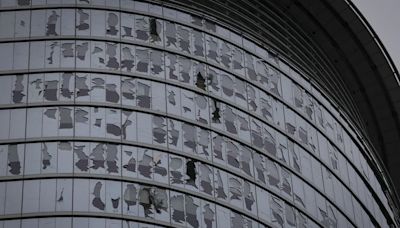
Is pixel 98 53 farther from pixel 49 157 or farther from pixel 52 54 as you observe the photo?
pixel 49 157

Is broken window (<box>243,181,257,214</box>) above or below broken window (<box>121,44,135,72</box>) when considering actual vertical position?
below

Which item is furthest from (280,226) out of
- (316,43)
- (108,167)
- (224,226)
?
(316,43)

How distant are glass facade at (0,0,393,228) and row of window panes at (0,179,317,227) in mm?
54

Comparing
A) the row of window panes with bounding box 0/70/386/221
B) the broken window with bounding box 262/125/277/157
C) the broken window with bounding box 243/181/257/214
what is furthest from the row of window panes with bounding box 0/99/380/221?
the broken window with bounding box 243/181/257/214

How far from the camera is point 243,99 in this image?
252ft

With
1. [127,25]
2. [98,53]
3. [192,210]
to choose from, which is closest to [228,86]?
[127,25]

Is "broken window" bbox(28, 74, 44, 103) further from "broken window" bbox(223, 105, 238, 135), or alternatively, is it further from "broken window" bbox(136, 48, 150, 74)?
"broken window" bbox(223, 105, 238, 135)

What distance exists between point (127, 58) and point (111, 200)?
33.3 ft

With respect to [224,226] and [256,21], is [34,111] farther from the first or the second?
[256,21]

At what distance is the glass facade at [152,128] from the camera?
67625mm

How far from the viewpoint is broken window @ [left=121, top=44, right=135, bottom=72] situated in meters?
73.3

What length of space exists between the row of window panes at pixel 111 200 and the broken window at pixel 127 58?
319 inches

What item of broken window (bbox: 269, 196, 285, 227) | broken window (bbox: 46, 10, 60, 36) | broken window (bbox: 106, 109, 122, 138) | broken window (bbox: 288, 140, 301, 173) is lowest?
broken window (bbox: 269, 196, 285, 227)

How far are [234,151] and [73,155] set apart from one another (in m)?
10.2
